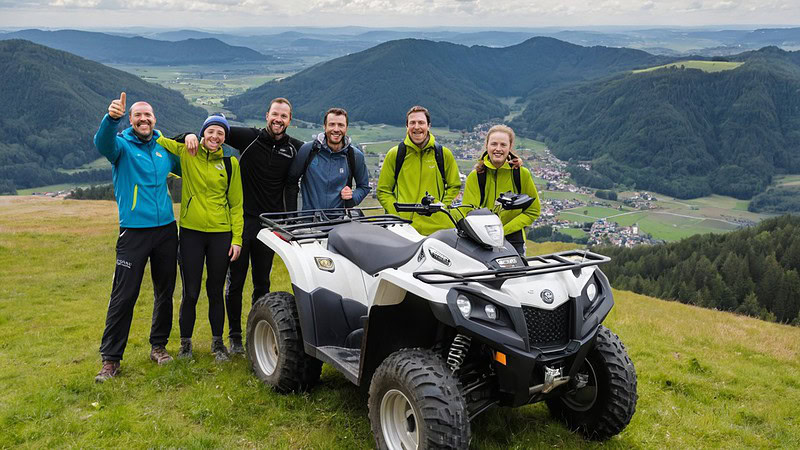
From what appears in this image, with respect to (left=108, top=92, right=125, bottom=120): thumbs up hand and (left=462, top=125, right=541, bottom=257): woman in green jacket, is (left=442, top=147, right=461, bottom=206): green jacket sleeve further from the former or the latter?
(left=108, top=92, right=125, bottom=120): thumbs up hand

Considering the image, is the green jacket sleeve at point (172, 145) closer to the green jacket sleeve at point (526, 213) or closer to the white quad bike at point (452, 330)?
the white quad bike at point (452, 330)

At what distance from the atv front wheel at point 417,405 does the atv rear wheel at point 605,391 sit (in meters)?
1.20

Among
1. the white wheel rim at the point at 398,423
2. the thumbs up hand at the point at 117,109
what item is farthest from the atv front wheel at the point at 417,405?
the thumbs up hand at the point at 117,109

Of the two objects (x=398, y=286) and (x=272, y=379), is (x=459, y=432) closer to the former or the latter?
(x=398, y=286)

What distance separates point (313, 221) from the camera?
6898 mm

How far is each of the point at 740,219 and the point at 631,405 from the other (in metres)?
148

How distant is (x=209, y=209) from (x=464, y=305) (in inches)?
139

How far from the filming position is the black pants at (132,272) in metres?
6.18

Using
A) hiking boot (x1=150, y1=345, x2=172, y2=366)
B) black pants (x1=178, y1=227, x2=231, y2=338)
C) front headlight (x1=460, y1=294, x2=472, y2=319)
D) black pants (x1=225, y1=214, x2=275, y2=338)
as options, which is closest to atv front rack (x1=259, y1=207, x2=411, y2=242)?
black pants (x1=225, y1=214, x2=275, y2=338)

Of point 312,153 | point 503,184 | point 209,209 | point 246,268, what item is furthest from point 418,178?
point 209,209

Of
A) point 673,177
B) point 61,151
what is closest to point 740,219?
point 673,177

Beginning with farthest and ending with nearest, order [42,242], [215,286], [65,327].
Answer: [42,242] → [65,327] → [215,286]

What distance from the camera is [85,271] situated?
16250 millimetres

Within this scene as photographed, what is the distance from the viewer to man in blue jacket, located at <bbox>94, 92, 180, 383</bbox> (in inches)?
241
